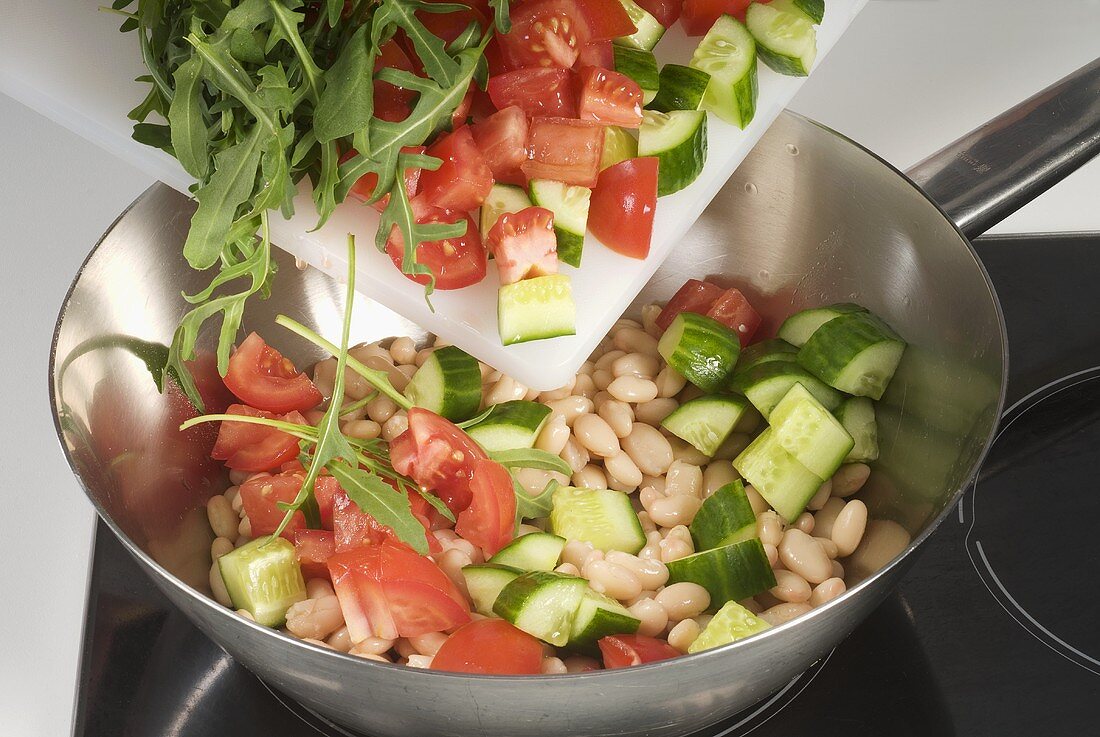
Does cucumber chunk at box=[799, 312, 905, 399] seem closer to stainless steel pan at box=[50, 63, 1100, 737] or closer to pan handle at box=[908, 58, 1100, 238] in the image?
stainless steel pan at box=[50, 63, 1100, 737]

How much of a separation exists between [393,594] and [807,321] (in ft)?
1.92

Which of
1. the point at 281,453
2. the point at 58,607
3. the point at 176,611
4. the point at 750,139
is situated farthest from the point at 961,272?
the point at 58,607

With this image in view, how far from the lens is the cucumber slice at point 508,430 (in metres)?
1.24

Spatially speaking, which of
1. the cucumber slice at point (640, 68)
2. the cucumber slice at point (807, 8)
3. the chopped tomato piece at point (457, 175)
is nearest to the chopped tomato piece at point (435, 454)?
the chopped tomato piece at point (457, 175)

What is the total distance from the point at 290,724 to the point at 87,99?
25.0 inches

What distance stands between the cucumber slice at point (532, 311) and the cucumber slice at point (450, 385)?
0.27 meters

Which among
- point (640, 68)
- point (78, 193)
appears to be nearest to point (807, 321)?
point (640, 68)

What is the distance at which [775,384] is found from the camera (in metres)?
1.27

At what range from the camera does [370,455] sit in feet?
3.98

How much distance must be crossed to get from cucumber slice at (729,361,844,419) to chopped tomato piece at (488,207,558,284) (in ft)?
1.13

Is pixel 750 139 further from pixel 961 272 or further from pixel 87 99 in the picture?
pixel 87 99

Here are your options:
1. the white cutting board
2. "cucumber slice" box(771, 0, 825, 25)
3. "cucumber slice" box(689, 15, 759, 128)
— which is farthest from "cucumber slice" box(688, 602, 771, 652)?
"cucumber slice" box(771, 0, 825, 25)

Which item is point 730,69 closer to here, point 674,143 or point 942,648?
point 674,143

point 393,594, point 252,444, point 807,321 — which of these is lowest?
point 252,444
